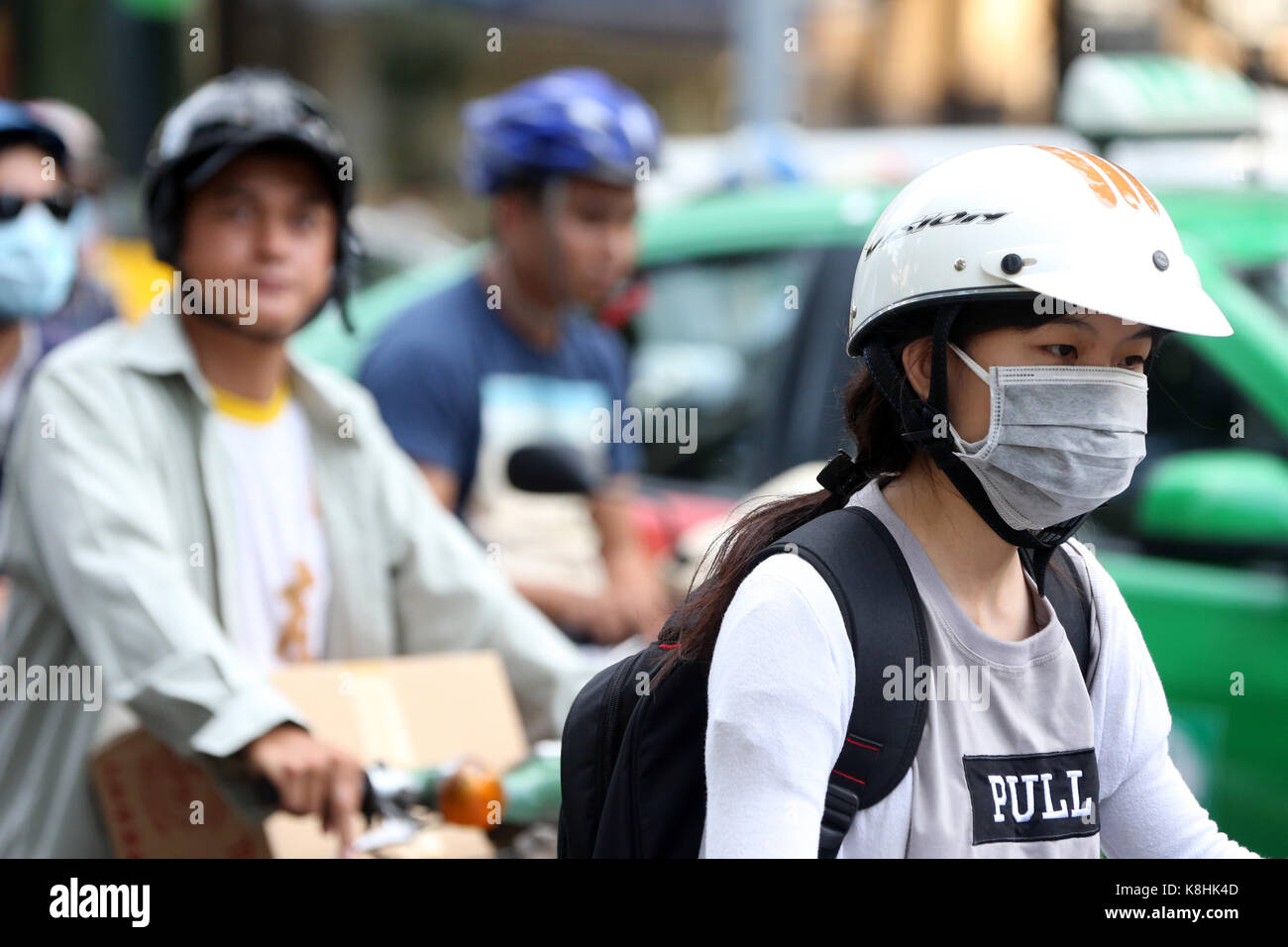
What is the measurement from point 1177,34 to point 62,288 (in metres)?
8.56

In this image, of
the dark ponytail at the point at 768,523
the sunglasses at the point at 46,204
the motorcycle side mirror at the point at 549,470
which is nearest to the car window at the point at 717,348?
the motorcycle side mirror at the point at 549,470

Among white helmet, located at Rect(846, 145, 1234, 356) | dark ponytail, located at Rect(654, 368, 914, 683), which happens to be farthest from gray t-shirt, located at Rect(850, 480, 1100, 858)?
white helmet, located at Rect(846, 145, 1234, 356)

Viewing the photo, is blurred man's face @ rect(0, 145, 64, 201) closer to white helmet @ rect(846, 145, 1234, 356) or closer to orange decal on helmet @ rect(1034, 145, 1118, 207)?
white helmet @ rect(846, 145, 1234, 356)

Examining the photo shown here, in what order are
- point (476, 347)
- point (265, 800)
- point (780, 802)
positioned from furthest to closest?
point (476, 347) < point (265, 800) < point (780, 802)

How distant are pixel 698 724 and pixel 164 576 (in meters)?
1.29

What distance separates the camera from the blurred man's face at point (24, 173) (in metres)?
4.82

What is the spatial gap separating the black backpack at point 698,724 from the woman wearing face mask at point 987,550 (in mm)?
18

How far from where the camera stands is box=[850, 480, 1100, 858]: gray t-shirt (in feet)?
5.77

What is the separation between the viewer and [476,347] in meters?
4.40

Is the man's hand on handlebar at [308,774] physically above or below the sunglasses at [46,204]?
below

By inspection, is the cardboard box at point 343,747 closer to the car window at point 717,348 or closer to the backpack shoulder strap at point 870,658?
the backpack shoulder strap at point 870,658

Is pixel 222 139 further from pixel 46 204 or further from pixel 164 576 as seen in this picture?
pixel 46 204
